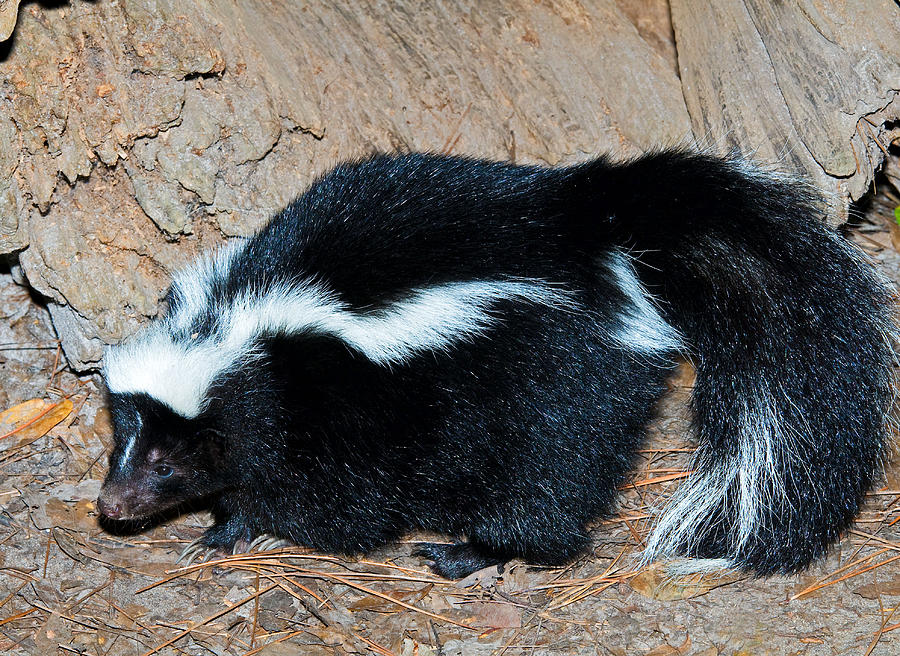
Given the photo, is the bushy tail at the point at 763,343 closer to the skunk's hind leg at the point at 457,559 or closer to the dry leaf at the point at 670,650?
the dry leaf at the point at 670,650

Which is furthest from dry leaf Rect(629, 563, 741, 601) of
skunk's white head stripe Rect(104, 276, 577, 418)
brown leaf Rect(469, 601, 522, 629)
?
skunk's white head stripe Rect(104, 276, 577, 418)

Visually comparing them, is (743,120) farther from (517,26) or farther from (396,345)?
(396,345)

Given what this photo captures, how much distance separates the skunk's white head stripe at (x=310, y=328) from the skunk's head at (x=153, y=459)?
7 centimetres

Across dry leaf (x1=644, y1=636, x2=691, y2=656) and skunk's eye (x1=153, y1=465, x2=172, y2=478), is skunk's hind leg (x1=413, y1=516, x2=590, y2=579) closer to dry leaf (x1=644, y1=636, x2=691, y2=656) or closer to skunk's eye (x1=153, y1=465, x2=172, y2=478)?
dry leaf (x1=644, y1=636, x2=691, y2=656)

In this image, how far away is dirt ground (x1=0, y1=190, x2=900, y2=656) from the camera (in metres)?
3.38

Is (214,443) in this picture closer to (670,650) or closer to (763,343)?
(670,650)

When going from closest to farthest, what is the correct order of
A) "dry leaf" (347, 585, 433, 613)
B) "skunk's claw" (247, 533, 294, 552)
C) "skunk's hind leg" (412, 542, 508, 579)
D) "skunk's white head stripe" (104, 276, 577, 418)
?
1. "skunk's white head stripe" (104, 276, 577, 418)
2. "dry leaf" (347, 585, 433, 613)
3. "skunk's hind leg" (412, 542, 508, 579)
4. "skunk's claw" (247, 533, 294, 552)

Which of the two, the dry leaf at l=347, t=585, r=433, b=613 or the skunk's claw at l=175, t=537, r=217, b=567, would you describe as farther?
the skunk's claw at l=175, t=537, r=217, b=567

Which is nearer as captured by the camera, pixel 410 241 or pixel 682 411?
pixel 410 241

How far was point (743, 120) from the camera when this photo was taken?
4.22 m

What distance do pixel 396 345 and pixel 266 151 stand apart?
1.26 m

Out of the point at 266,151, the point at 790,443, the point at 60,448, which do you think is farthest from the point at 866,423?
the point at 60,448

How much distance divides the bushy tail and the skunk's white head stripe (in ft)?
1.56

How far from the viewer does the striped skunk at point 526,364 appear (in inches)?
133
